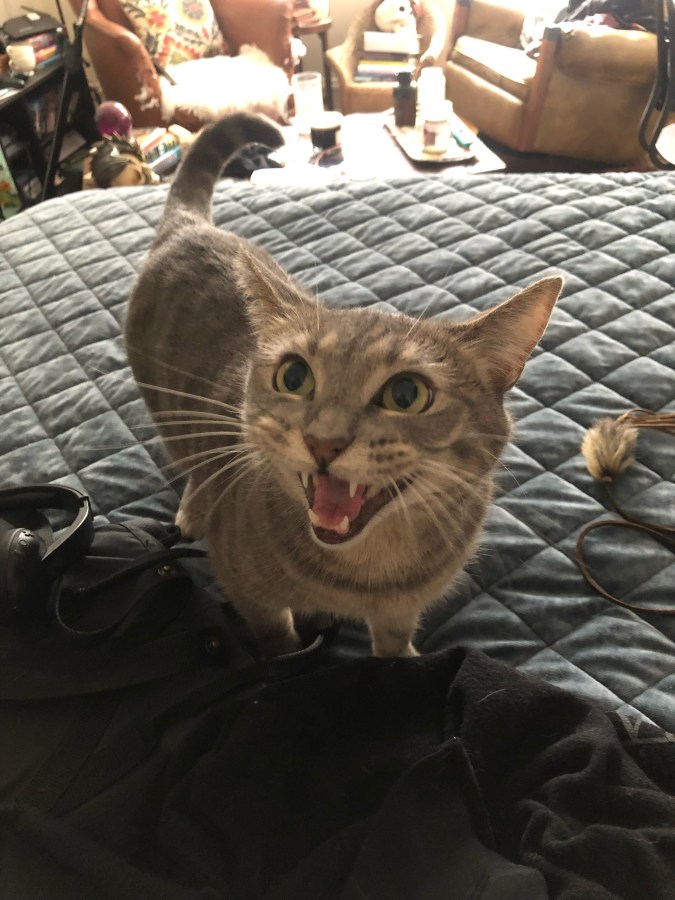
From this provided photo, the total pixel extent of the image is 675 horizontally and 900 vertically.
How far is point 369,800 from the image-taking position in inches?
27.8

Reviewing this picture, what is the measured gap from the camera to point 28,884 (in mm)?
617

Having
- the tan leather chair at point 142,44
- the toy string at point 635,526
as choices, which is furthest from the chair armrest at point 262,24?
the toy string at point 635,526

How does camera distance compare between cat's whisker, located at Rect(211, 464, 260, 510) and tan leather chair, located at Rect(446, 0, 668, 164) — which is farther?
tan leather chair, located at Rect(446, 0, 668, 164)

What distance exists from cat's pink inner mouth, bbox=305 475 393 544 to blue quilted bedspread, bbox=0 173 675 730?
36cm

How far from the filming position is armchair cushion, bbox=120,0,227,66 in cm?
323

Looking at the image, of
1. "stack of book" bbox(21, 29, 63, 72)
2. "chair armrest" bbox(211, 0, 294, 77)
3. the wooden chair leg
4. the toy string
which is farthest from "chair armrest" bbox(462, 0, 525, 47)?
the toy string

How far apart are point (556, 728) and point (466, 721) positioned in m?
0.10

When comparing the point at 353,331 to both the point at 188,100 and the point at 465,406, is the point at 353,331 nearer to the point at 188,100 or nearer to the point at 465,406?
the point at 465,406

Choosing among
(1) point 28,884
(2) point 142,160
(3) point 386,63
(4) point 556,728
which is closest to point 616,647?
(4) point 556,728

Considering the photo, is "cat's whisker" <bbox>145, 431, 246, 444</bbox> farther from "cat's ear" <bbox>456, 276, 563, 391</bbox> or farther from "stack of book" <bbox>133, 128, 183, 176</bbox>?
"stack of book" <bbox>133, 128, 183, 176</bbox>

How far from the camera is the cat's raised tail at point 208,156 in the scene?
129 cm

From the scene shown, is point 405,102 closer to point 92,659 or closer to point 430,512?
point 430,512

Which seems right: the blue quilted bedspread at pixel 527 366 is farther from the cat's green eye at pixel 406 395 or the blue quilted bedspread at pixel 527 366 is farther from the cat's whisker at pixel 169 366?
the cat's green eye at pixel 406 395

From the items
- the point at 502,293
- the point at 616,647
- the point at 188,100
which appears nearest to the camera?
the point at 616,647
